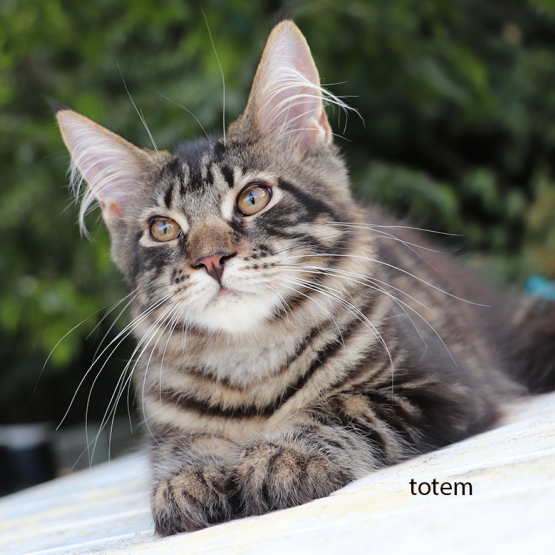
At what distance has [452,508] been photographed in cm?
82

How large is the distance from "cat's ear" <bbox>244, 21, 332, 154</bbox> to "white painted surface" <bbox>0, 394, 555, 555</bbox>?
91 centimetres

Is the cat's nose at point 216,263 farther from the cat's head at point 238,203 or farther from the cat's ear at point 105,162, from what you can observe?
the cat's ear at point 105,162

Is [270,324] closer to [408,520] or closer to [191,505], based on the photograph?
[191,505]

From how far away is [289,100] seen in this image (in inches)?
68.5

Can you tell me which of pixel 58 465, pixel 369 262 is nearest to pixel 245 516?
pixel 369 262

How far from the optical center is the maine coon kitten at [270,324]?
124 centimetres

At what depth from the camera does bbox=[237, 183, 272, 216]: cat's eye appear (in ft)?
4.99

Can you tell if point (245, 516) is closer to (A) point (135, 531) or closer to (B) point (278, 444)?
(B) point (278, 444)

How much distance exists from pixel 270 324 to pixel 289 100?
2.14 ft

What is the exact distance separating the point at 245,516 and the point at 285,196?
2.54ft

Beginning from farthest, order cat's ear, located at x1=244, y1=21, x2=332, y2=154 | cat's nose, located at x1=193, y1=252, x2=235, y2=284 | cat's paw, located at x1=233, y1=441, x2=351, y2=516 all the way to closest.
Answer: cat's ear, located at x1=244, y1=21, x2=332, y2=154, cat's nose, located at x1=193, y1=252, x2=235, y2=284, cat's paw, located at x1=233, y1=441, x2=351, y2=516

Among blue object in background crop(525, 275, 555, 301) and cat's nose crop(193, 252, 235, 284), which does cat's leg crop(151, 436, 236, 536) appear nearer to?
cat's nose crop(193, 252, 235, 284)

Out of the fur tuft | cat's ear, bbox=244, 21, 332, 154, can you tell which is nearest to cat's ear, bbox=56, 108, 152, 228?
cat's ear, bbox=244, 21, 332, 154

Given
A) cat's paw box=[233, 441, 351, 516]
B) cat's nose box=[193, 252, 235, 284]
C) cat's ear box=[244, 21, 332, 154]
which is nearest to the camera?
cat's paw box=[233, 441, 351, 516]
